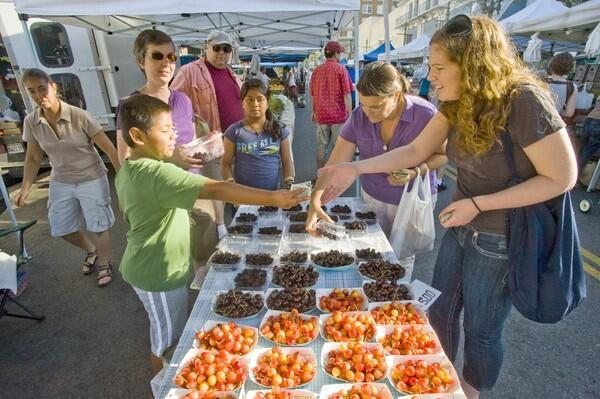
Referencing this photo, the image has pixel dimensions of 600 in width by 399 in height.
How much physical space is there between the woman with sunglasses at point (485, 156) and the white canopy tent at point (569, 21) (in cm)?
636

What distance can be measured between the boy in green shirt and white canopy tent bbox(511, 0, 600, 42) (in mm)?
7046

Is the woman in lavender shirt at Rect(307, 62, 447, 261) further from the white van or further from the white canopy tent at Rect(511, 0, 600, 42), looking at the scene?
the white van

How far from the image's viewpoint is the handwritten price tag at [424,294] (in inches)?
70.1

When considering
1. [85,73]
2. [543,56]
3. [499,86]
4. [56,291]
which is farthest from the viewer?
[543,56]

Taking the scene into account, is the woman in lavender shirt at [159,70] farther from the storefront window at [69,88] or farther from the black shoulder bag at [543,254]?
the storefront window at [69,88]

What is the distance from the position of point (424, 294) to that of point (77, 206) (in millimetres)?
3518

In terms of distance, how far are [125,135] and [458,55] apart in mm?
1604

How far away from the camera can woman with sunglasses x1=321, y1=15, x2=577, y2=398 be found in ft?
4.38

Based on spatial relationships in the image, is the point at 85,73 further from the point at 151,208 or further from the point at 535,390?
the point at 535,390

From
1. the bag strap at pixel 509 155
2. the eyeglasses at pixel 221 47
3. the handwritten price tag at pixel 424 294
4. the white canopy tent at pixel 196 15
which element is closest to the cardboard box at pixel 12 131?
A: the white canopy tent at pixel 196 15

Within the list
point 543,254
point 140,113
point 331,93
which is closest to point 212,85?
point 140,113

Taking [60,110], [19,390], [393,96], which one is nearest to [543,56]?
[393,96]

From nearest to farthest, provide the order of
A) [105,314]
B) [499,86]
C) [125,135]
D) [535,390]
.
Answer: [499,86] < [125,135] < [535,390] < [105,314]

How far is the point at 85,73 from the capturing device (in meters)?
6.36
